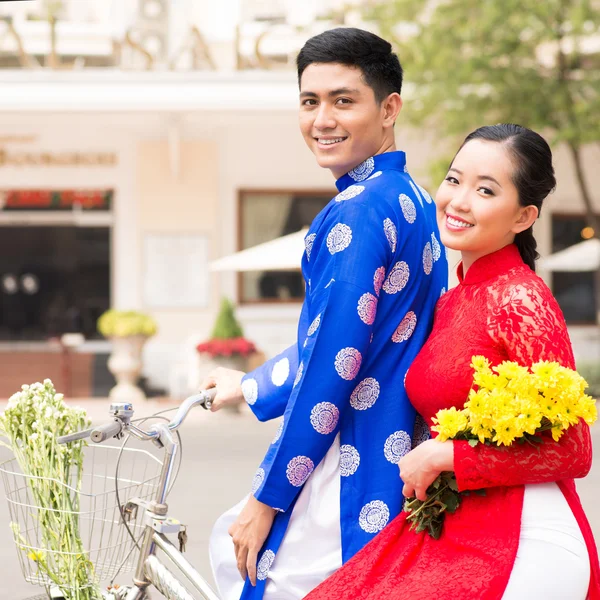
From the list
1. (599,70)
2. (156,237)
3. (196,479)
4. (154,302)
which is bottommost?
(196,479)

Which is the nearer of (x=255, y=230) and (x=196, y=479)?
(x=196, y=479)

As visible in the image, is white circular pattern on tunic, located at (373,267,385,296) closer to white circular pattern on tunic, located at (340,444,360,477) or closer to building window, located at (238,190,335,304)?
white circular pattern on tunic, located at (340,444,360,477)

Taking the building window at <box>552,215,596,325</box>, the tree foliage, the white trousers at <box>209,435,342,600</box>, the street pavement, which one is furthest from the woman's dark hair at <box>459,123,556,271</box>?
the building window at <box>552,215,596,325</box>

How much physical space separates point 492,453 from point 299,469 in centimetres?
42

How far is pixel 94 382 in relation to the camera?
14648mm

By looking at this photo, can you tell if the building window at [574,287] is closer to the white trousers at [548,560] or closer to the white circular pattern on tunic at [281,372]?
the white circular pattern on tunic at [281,372]

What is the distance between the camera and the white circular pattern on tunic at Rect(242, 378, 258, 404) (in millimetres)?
2348

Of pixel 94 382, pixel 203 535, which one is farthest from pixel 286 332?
pixel 203 535

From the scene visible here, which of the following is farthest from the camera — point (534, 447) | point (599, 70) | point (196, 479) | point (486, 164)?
point (599, 70)

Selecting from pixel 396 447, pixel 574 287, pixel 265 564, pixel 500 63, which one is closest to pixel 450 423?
pixel 396 447

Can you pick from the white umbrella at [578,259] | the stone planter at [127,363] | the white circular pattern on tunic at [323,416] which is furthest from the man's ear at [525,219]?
the white umbrella at [578,259]

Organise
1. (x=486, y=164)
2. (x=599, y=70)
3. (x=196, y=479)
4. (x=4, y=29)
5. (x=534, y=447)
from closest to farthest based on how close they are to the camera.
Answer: (x=534, y=447) < (x=486, y=164) < (x=196, y=479) < (x=599, y=70) < (x=4, y=29)

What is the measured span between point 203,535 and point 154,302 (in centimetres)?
868

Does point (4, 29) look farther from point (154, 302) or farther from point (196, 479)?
point (196, 479)
